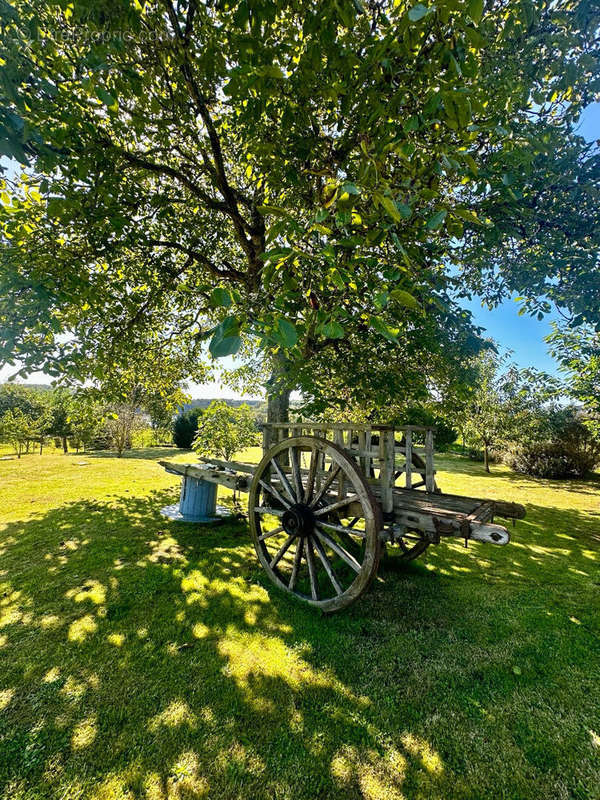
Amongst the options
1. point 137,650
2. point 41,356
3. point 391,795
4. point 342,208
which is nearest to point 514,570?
point 391,795

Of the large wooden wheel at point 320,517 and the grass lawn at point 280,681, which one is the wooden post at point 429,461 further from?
the grass lawn at point 280,681

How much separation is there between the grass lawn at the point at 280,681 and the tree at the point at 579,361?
5462mm

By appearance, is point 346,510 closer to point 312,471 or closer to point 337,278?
point 312,471

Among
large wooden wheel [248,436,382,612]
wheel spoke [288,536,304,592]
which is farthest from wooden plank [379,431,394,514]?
wheel spoke [288,536,304,592]

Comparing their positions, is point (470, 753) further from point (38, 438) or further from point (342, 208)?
point (38, 438)

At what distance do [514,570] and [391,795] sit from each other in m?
4.48

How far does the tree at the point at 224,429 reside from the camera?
1012 centimetres

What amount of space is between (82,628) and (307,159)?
17.4 feet

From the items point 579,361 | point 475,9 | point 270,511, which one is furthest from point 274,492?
point 579,361

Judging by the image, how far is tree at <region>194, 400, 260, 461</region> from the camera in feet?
33.2

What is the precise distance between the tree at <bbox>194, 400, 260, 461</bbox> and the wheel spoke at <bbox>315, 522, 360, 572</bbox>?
6.66 m

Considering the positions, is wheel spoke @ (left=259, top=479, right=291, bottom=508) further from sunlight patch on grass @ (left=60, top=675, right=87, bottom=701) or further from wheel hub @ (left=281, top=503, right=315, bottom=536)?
sunlight patch on grass @ (left=60, top=675, right=87, bottom=701)

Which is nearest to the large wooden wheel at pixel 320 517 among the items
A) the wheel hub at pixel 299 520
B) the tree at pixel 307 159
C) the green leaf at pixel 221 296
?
the wheel hub at pixel 299 520

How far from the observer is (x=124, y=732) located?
2186 millimetres
